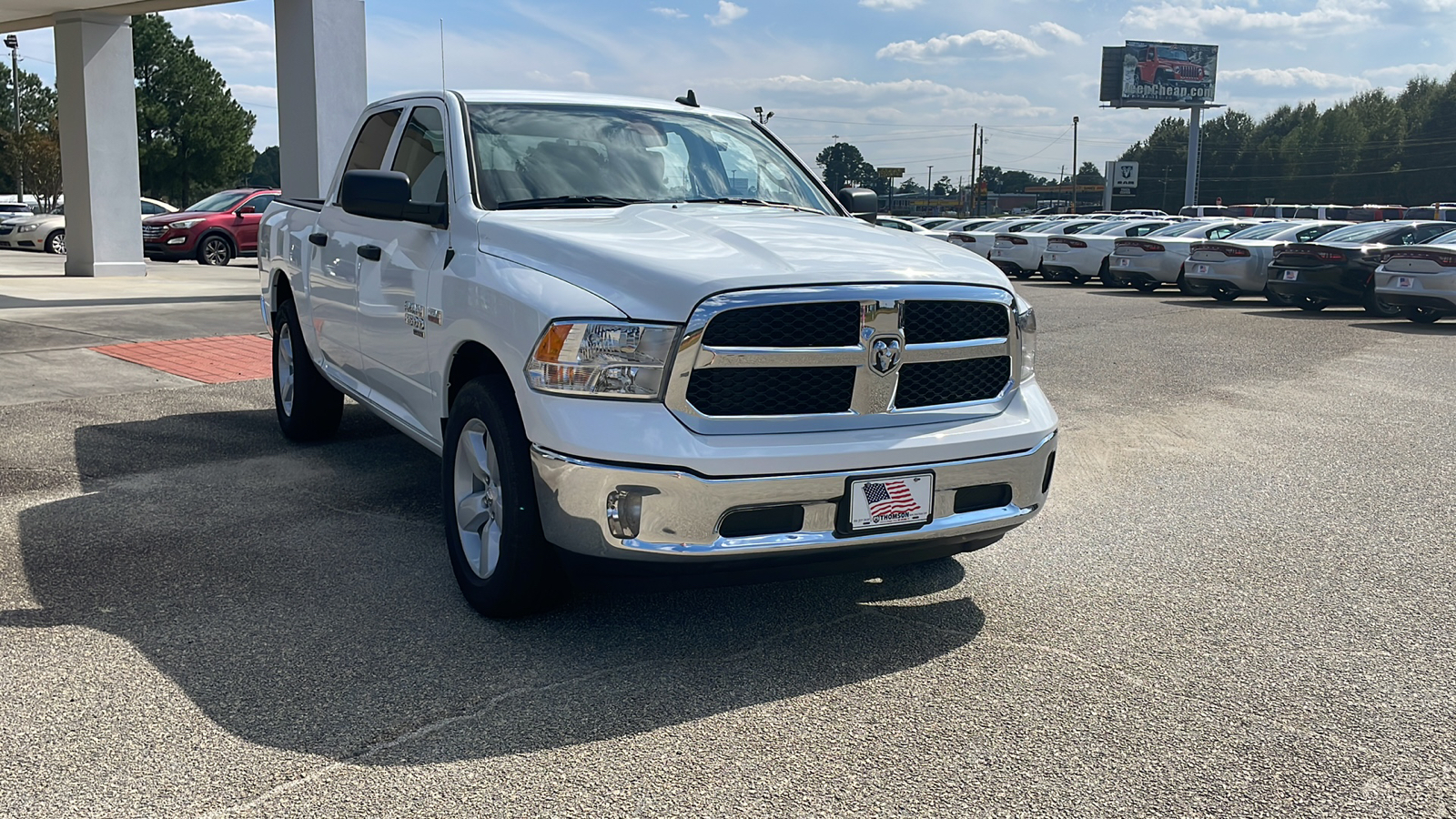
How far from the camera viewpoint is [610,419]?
3719 millimetres

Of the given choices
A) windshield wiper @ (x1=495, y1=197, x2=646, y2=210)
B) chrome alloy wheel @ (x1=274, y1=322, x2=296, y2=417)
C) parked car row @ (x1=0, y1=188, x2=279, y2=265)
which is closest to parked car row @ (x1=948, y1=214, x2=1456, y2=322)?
chrome alloy wheel @ (x1=274, y1=322, x2=296, y2=417)

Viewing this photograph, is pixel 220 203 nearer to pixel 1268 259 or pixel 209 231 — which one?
pixel 209 231

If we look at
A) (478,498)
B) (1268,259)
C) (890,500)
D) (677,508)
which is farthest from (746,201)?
(1268,259)

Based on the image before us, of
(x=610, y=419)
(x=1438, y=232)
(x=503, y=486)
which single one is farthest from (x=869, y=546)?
(x=1438, y=232)

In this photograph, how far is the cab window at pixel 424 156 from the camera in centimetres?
520

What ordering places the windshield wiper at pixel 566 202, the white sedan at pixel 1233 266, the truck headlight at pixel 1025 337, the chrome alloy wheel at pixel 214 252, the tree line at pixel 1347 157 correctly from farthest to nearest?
the tree line at pixel 1347 157 → the chrome alloy wheel at pixel 214 252 → the white sedan at pixel 1233 266 → the windshield wiper at pixel 566 202 → the truck headlight at pixel 1025 337

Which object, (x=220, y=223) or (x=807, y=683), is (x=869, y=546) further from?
(x=220, y=223)

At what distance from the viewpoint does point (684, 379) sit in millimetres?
3730

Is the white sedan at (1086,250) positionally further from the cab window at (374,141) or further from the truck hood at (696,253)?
the truck hood at (696,253)

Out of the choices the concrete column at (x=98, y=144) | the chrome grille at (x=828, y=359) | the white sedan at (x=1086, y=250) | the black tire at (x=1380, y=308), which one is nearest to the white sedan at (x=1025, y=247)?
the white sedan at (x=1086, y=250)

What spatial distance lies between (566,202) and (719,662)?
1.97 metres

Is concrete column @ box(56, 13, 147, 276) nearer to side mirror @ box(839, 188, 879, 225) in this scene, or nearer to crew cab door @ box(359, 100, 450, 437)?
crew cab door @ box(359, 100, 450, 437)

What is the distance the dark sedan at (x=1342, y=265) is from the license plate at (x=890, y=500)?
16.3 metres

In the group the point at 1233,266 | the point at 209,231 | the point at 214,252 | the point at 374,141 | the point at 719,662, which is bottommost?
the point at 719,662
